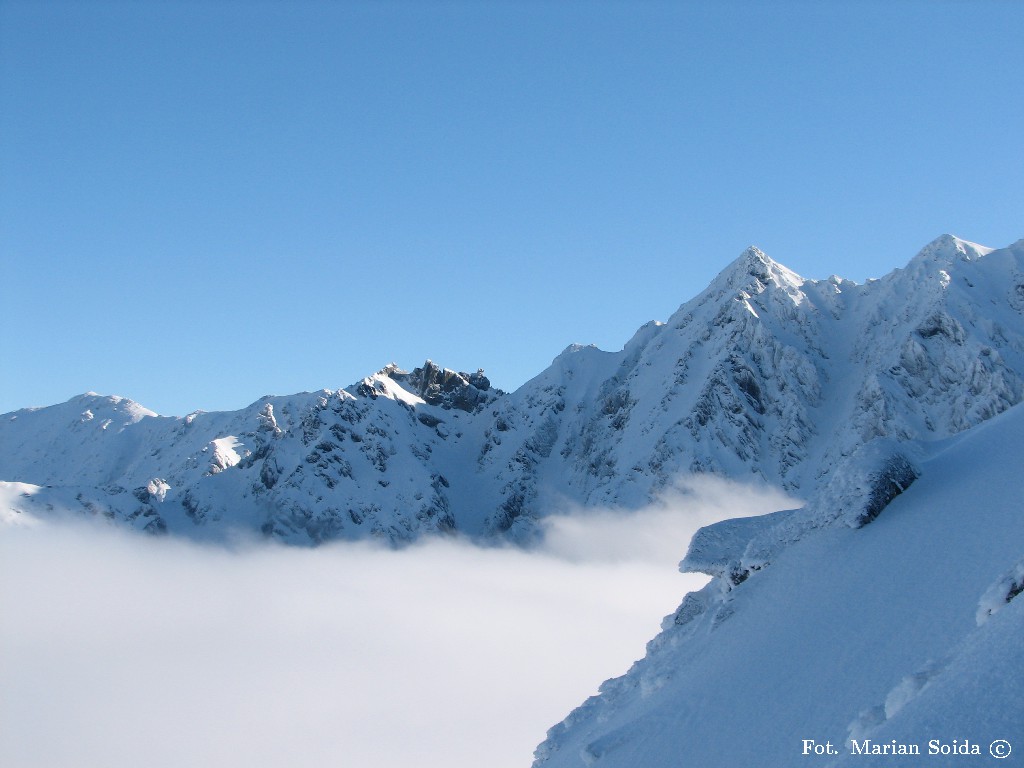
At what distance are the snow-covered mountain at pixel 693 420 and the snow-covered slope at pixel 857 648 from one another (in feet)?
402

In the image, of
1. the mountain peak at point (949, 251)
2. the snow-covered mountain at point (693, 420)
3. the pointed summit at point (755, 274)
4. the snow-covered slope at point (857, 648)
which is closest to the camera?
the snow-covered slope at point (857, 648)

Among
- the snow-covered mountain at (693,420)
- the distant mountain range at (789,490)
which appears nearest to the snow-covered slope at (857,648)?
the distant mountain range at (789,490)

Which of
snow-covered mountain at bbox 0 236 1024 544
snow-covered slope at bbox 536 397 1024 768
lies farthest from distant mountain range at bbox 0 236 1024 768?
snow-covered mountain at bbox 0 236 1024 544

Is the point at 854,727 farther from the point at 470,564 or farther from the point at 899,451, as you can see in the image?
the point at 470,564

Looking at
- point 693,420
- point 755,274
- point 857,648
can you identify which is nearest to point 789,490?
point 693,420

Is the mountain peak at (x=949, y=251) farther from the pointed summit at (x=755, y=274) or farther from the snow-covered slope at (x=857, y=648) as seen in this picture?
the snow-covered slope at (x=857, y=648)

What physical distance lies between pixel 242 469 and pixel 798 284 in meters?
150

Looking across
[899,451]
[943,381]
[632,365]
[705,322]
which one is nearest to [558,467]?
[632,365]

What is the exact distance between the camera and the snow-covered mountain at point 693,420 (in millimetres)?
140750

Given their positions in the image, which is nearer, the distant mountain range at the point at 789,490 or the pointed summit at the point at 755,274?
the distant mountain range at the point at 789,490

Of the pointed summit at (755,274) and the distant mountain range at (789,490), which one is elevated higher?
the pointed summit at (755,274)

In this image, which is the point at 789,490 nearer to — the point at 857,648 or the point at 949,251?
the point at 949,251

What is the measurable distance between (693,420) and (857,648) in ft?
466

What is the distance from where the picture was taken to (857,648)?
48.6 ft
